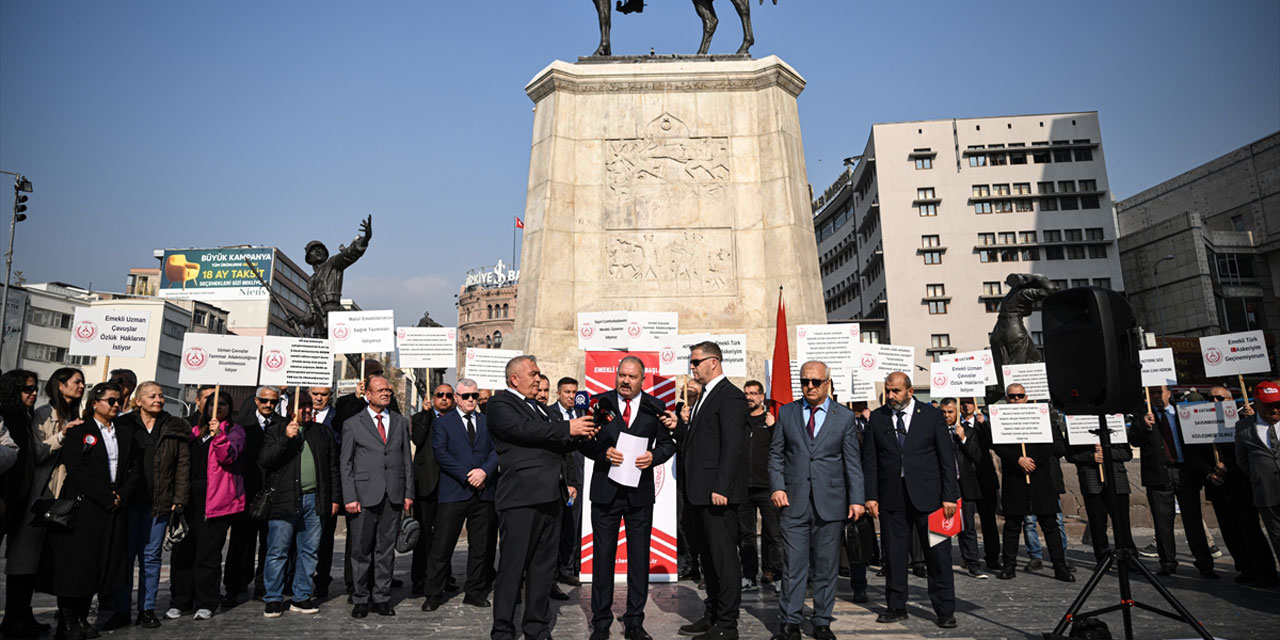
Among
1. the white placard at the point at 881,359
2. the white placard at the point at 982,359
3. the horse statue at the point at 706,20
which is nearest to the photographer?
the white placard at the point at 982,359

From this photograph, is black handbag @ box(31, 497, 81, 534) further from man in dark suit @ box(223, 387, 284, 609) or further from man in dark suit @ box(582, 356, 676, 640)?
man in dark suit @ box(582, 356, 676, 640)

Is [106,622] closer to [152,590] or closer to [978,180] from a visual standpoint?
[152,590]

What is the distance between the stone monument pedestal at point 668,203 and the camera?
43.7 ft

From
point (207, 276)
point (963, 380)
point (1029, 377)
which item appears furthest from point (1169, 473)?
point (207, 276)

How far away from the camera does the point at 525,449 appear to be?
5.55 meters

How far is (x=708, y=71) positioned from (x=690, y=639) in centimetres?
1094

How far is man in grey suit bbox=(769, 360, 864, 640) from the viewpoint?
19.1 feet

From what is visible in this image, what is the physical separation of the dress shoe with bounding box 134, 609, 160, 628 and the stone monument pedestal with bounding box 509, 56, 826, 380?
7.06 meters

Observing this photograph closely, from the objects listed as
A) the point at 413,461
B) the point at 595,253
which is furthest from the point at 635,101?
the point at 413,461

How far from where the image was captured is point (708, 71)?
47.2 feet

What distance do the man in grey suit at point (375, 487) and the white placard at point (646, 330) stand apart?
4.41 metres

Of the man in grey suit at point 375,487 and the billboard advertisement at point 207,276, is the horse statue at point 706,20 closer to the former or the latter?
the man in grey suit at point 375,487

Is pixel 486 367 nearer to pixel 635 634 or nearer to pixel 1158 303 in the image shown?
pixel 635 634

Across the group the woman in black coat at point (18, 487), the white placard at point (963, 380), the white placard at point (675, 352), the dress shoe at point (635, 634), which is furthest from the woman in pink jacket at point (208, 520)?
the white placard at point (963, 380)
